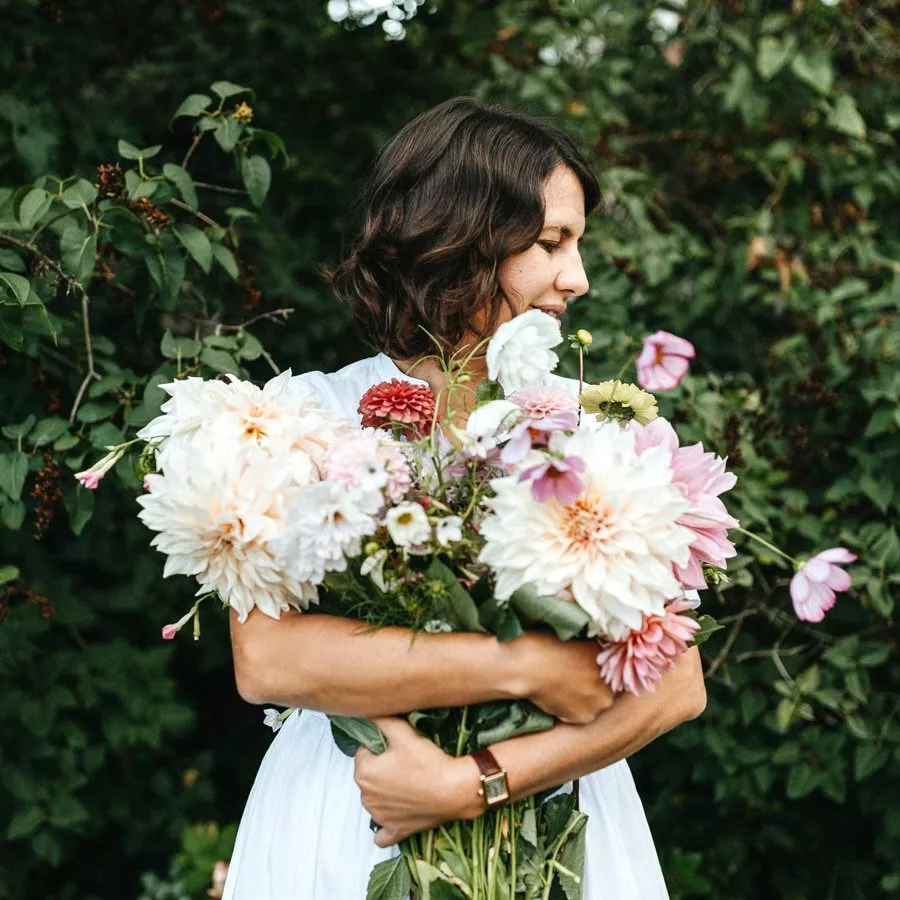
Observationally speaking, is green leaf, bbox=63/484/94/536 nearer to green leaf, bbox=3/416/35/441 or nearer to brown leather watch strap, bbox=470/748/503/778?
green leaf, bbox=3/416/35/441

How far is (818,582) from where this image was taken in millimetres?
1183

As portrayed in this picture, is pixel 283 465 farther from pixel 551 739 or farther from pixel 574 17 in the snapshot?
pixel 574 17

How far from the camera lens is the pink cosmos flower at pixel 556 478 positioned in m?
1.06

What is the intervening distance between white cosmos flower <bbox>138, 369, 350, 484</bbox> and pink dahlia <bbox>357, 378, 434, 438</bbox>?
41mm

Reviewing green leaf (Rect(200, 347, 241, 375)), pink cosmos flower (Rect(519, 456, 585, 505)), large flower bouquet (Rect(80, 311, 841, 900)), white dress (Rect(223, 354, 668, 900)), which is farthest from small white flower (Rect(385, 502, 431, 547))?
green leaf (Rect(200, 347, 241, 375))

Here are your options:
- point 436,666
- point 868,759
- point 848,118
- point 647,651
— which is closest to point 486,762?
point 436,666

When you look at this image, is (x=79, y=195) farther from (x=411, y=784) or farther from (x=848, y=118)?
(x=848, y=118)

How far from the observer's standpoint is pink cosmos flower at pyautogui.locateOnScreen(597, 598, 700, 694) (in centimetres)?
117

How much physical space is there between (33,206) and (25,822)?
1362 millimetres

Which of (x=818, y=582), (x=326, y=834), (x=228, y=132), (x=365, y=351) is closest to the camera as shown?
(x=818, y=582)

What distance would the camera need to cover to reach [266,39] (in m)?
2.97

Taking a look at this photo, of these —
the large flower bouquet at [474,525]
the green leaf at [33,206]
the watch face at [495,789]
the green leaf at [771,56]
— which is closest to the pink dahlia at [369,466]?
the large flower bouquet at [474,525]

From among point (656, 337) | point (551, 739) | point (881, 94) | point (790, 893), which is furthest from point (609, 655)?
point (881, 94)

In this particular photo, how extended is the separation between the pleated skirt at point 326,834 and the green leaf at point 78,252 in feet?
2.86
